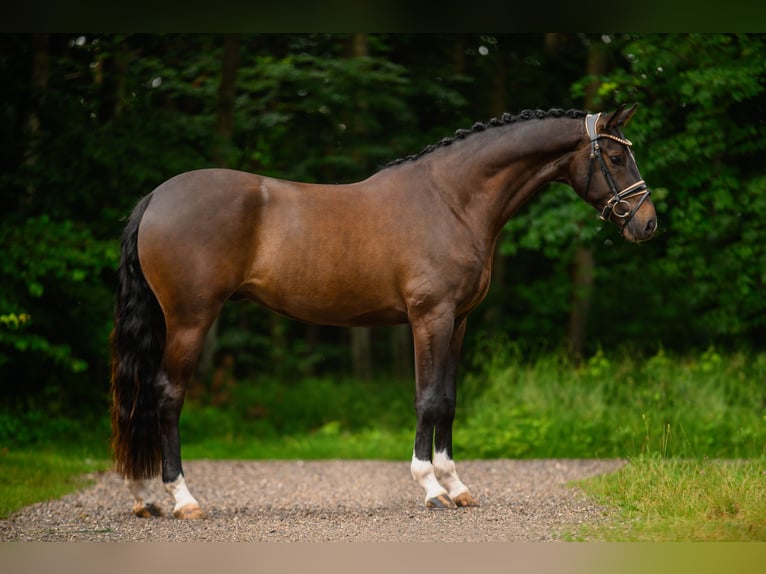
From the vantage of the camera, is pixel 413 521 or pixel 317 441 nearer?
pixel 413 521

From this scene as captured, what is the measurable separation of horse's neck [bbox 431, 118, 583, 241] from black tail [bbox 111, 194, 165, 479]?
2.02m

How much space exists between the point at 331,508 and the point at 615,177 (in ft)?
9.71

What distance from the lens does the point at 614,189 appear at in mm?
5680

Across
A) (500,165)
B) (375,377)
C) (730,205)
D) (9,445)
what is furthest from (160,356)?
(375,377)

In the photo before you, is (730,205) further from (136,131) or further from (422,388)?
(136,131)

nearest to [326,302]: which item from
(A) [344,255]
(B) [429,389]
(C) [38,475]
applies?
(A) [344,255]

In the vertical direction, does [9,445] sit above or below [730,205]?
below

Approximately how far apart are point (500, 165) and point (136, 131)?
→ 5.40 meters

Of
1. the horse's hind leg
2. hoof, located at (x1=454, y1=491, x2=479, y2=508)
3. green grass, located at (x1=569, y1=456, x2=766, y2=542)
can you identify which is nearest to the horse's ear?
green grass, located at (x1=569, y1=456, x2=766, y2=542)

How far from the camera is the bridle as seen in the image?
5.61 meters

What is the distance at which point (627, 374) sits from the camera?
32.2 feet

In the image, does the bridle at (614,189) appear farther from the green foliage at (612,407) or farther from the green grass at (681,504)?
the green foliage at (612,407)

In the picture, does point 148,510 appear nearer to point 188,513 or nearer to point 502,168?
point 188,513

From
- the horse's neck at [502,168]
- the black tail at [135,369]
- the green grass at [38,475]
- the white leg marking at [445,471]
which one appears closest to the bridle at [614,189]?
the horse's neck at [502,168]
